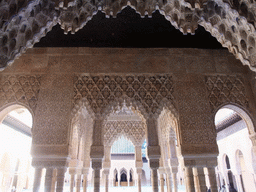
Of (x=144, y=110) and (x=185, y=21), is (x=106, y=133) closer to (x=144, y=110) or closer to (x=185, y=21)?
(x=144, y=110)

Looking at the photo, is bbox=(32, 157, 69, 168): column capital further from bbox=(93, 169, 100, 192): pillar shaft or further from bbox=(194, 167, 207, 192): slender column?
bbox=(194, 167, 207, 192): slender column

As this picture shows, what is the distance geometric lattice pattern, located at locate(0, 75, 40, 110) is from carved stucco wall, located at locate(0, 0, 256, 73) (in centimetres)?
288

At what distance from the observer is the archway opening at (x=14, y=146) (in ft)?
29.7

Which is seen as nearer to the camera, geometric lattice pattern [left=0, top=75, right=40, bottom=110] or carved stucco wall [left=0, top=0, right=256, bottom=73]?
carved stucco wall [left=0, top=0, right=256, bottom=73]

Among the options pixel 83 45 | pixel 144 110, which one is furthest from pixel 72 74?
pixel 144 110

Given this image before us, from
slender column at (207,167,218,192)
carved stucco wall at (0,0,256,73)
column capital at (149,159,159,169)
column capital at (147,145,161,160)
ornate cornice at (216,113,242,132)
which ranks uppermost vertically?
ornate cornice at (216,113,242,132)

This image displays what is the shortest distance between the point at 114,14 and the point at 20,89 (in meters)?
3.77

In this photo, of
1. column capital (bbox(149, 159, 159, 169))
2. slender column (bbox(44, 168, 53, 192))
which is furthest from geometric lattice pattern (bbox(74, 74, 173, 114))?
slender column (bbox(44, 168, 53, 192))

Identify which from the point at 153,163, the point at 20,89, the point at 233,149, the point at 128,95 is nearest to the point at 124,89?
the point at 128,95

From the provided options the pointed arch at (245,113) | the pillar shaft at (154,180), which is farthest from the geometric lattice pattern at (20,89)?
the pointed arch at (245,113)

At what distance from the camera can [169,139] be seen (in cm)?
784

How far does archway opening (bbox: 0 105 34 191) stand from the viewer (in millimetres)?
9055

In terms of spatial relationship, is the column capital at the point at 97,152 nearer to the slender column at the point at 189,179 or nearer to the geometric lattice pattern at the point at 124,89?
the geometric lattice pattern at the point at 124,89

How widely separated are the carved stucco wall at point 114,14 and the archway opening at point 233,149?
5625 millimetres
